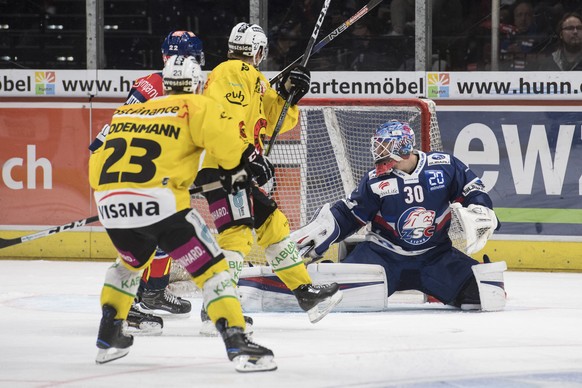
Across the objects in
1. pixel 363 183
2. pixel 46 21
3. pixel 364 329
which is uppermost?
pixel 46 21

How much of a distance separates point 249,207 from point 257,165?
545mm

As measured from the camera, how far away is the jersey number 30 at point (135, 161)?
13.2ft

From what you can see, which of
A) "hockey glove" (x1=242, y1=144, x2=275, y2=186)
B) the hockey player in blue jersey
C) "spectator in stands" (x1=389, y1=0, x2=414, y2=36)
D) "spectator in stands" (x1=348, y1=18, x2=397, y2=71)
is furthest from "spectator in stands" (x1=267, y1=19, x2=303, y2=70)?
"hockey glove" (x1=242, y1=144, x2=275, y2=186)

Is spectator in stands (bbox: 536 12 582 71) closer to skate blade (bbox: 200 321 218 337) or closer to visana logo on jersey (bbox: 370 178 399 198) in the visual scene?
visana logo on jersey (bbox: 370 178 399 198)

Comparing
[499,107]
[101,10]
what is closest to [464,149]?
[499,107]

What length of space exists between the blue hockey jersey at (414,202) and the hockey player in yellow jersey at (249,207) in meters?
0.72

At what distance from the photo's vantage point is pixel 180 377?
3.95m

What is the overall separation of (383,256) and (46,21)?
11.2 feet

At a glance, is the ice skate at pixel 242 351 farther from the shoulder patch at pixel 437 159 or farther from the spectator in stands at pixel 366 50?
the spectator in stands at pixel 366 50

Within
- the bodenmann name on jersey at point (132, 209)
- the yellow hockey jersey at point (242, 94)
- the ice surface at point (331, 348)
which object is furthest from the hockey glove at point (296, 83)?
the bodenmann name on jersey at point (132, 209)

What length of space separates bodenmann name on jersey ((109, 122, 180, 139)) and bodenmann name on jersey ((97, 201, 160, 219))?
0.24 metres

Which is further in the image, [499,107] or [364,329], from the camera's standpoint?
[499,107]

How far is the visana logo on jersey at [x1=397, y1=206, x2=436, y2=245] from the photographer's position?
5684 millimetres

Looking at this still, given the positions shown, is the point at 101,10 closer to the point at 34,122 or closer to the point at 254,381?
the point at 34,122
